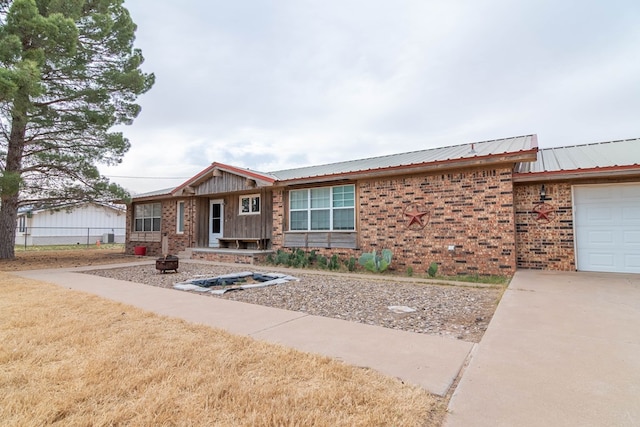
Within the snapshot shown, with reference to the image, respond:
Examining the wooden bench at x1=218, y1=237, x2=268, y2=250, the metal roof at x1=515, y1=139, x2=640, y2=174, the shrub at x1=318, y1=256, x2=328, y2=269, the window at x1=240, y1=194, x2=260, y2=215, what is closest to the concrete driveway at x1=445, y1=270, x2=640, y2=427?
the metal roof at x1=515, y1=139, x2=640, y2=174

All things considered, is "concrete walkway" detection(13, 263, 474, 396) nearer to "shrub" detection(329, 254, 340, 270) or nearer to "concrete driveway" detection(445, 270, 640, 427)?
"concrete driveway" detection(445, 270, 640, 427)

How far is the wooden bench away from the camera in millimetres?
12625

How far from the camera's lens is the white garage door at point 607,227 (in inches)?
292

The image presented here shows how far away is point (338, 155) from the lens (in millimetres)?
23359

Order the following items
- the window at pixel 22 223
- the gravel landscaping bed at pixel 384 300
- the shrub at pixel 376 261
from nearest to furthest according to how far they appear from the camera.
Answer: the gravel landscaping bed at pixel 384 300 → the shrub at pixel 376 261 → the window at pixel 22 223

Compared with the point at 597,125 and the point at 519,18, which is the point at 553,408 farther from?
the point at 597,125

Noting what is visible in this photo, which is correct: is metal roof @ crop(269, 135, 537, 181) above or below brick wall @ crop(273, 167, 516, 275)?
above

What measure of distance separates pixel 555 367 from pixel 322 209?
8500 mm

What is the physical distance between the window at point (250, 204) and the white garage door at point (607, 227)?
10188 millimetres

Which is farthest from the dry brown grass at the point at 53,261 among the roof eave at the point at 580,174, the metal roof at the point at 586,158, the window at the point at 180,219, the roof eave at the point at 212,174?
the metal roof at the point at 586,158

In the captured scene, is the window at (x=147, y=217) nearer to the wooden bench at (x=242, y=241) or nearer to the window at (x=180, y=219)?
the window at (x=180, y=219)

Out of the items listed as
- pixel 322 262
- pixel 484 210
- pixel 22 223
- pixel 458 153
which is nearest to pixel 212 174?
pixel 322 262

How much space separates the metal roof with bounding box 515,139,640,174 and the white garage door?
59 centimetres

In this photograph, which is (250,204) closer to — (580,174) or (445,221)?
(445,221)
